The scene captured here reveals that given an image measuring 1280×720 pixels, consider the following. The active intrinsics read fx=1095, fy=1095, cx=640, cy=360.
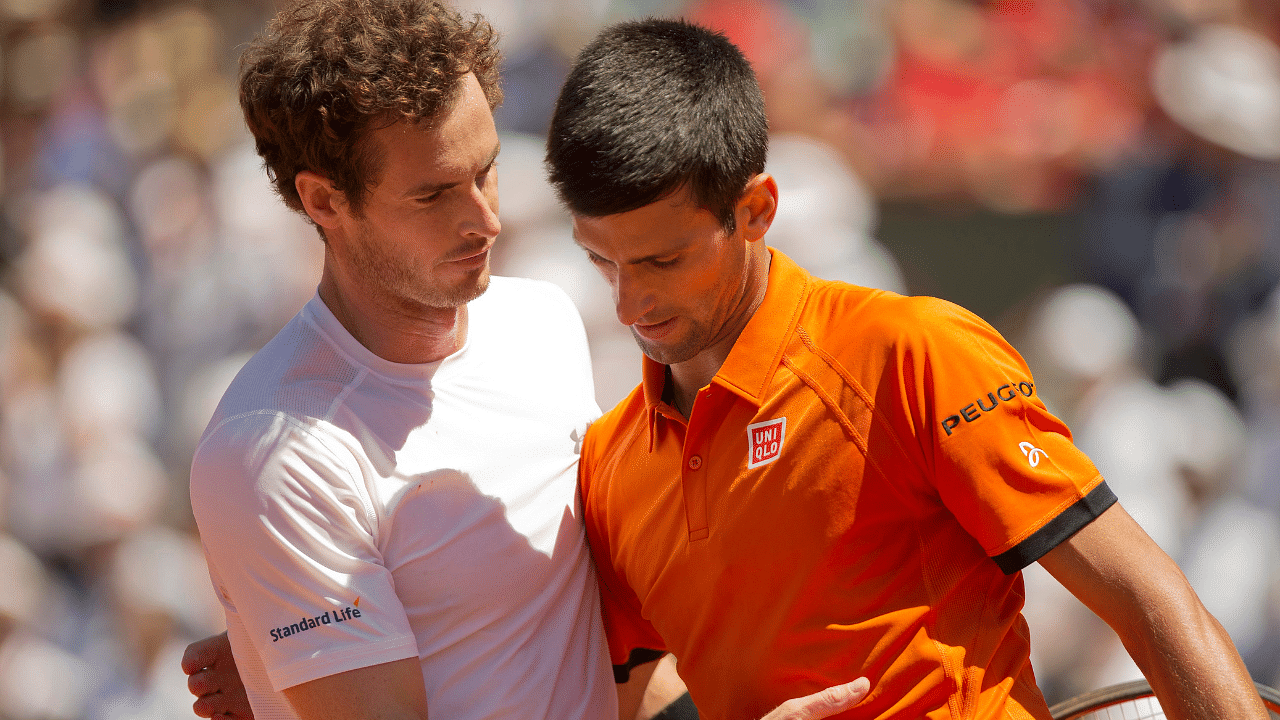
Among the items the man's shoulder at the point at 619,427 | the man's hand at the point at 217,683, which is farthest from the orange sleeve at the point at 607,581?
the man's hand at the point at 217,683

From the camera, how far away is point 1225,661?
1.27m

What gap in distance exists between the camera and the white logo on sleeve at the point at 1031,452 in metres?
1.37

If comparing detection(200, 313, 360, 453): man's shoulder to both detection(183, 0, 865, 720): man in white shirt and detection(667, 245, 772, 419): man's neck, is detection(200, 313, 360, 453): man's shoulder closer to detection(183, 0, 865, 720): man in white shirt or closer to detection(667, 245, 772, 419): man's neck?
detection(183, 0, 865, 720): man in white shirt

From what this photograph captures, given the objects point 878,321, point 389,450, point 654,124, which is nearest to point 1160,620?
point 878,321

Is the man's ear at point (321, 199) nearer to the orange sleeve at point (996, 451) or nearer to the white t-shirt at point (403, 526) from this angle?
the white t-shirt at point (403, 526)

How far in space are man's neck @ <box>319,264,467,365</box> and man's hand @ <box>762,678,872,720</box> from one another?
2.77 feet

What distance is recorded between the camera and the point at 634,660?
203 centimetres

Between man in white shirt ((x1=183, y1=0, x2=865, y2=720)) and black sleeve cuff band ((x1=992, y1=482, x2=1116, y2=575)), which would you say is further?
man in white shirt ((x1=183, y1=0, x2=865, y2=720))

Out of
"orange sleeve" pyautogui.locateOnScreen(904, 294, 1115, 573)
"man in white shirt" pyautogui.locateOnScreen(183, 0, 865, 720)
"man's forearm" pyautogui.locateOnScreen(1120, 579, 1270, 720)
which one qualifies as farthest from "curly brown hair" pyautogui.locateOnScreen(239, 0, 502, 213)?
"man's forearm" pyautogui.locateOnScreen(1120, 579, 1270, 720)

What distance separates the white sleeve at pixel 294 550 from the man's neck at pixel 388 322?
21 cm

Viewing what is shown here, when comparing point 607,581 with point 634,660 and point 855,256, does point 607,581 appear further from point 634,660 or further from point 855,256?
point 855,256

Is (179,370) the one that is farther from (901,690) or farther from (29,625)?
(901,690)

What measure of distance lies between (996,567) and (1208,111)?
359 centimetres

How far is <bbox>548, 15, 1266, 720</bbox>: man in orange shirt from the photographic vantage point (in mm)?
1366
